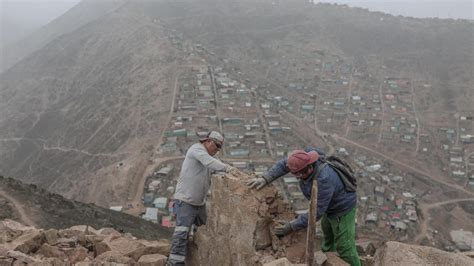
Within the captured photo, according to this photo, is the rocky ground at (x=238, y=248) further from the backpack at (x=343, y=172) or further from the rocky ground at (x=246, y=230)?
the backpack at (x=343, y=172)

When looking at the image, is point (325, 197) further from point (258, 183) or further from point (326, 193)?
point (258, 183)

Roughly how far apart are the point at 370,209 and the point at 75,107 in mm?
49853

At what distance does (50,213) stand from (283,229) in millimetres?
16150

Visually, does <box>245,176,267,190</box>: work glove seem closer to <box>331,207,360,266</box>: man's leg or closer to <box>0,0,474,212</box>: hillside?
<box>331,207,360,266</box>: man's leg

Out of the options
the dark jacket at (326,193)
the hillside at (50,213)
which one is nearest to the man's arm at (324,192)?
the dark jacket at (326,193)

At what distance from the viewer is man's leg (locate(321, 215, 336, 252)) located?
624cm

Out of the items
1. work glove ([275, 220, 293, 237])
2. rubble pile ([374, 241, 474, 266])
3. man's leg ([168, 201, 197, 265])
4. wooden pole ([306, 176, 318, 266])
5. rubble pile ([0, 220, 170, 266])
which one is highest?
wooden pole ([306, 176, 318, 266])

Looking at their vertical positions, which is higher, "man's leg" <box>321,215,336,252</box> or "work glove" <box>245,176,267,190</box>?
"work glove" <box>245,176,267,190</box>

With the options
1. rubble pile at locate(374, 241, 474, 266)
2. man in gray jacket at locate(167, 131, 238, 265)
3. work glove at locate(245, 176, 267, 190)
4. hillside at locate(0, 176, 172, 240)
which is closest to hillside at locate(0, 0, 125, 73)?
hillside at locate(0, 176, 172, 240)

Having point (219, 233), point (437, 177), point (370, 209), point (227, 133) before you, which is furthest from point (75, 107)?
point (219, 233)

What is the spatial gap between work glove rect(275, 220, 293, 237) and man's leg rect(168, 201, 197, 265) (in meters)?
1.52

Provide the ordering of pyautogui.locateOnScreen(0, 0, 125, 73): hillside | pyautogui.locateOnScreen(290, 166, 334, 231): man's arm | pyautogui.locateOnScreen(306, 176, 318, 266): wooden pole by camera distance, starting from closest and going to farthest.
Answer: pyautogui.locateOnScreen(306, 176, 318, 266): wooden pole
pyautogui.locateOnScreen(290, 166, 334, 231): man's arm
pyautogui.locateOnScreen(0, 0, 125, 73): hillside

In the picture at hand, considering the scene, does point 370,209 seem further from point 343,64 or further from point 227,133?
point 343,64

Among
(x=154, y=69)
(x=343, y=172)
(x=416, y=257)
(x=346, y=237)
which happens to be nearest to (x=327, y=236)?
(x=346, y=237)
